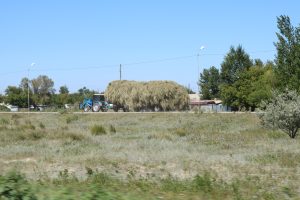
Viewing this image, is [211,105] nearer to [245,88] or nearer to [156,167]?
[245,88]

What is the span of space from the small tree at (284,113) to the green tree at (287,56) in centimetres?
842

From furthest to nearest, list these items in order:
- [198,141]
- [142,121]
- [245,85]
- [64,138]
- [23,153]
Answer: [245,85], [142,121], [64,138], [198,141], [23,153]

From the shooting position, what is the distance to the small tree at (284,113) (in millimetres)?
27906

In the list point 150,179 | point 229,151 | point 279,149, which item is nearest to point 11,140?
point 229,151

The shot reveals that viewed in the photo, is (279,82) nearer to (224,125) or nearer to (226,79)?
(224,125)

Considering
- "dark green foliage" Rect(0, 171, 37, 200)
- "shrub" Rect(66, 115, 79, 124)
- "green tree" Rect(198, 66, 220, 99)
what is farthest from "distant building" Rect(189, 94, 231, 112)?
"dark green foliage" Rect(0, 171, 37, 200)

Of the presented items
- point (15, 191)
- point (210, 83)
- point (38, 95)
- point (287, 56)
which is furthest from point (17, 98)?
point (15, 191)

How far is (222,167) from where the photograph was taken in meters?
16.8

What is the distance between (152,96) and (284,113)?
46.7 meters

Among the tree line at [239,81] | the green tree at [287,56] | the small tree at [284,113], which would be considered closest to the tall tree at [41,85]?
the tree line at [239,81]

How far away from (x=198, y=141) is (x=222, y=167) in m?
10.6

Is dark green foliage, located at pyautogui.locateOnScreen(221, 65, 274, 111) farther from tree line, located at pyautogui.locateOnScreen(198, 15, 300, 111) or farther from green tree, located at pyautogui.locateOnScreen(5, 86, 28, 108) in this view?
green tree, located at pyautogui.locateOnScreen(5, 86, 28, 108)

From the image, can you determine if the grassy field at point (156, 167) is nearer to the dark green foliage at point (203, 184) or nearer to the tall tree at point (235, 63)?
the dark green foliage at point (203, 184)

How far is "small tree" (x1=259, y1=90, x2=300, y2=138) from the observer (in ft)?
91.6
